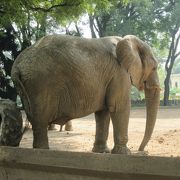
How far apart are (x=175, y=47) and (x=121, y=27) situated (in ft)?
21.3

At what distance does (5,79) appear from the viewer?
13.6 metres

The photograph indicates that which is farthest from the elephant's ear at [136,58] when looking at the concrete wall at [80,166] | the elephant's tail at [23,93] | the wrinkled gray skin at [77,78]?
the concrete wall at [80,166]

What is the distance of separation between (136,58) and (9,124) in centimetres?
233

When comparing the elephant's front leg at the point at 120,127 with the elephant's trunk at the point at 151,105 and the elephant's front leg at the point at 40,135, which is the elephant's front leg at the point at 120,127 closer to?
the elephant's trunk at the point at 151,105

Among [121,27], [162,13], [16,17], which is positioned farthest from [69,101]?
[162,13]

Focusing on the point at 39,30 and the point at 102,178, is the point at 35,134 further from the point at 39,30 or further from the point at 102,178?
the point at 39,30

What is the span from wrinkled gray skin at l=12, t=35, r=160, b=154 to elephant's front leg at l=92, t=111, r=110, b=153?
0.12m

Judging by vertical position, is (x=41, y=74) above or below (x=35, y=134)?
above

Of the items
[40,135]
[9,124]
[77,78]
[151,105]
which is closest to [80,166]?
[9,124]

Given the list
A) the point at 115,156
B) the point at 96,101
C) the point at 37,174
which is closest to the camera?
the point at 115,156

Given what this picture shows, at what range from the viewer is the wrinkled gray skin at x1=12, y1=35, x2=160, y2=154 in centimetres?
498

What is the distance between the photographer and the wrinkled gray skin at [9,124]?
4.45 metres

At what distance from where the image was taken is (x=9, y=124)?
14.8ft

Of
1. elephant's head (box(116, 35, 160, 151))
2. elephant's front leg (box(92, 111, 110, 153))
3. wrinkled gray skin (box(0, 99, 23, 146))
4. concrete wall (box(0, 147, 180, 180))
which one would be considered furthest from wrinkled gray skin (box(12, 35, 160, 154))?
concrete wall (box(0, 147, 180, 180))
